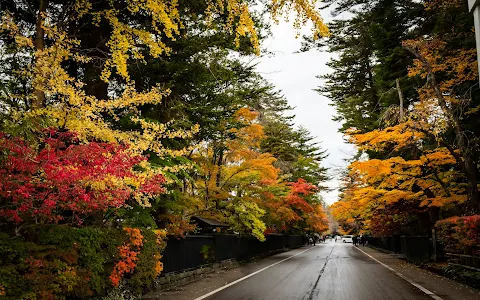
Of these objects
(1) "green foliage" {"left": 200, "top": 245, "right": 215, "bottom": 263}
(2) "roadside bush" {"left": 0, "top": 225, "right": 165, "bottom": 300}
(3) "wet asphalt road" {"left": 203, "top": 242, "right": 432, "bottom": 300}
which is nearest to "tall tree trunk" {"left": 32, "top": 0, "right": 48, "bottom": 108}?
(2) "roadside bush" {"left": 0, "top": 225, "right": 165, "bottom": 300}

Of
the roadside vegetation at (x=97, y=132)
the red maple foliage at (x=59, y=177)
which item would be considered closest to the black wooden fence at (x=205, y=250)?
the roadside vegetation at (x=97, y=132)

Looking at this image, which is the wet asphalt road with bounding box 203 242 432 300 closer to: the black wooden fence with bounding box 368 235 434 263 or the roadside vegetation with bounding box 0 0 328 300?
the roadside vegetation with bounding box 0 0 328 300

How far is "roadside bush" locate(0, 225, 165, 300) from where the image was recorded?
22.4 ft

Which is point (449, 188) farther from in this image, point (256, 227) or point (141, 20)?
point (141, 20)

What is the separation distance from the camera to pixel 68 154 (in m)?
7.79

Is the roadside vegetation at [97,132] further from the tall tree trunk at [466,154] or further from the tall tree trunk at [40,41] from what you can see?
the tall tree trunk at [466,154]

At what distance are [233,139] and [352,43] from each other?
15.7 metres

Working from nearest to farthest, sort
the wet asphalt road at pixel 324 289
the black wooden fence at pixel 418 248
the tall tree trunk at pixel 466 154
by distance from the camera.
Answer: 1. the wet asphalt road at pixel 324 289
2. the tall tree trunk at pixel 466 154
3. the black wooden fence at pixel 418 248

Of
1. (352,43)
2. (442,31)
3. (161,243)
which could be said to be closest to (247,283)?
(161,243)

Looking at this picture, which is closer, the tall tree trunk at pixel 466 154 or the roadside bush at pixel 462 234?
the roadside bush at pixel 462 234

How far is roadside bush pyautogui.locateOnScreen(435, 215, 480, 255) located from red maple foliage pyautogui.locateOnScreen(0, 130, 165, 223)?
34.7 ft

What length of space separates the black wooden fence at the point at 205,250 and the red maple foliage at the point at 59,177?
18.3 feet

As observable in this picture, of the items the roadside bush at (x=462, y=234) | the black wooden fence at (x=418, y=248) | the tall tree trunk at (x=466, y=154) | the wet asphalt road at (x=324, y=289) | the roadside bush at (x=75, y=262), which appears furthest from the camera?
the black wooden fence at (x=418, y=248)

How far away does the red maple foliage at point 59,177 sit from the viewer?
684 centimetres
